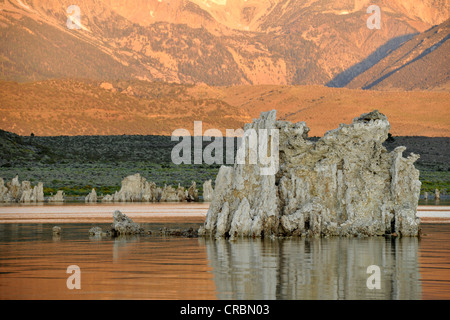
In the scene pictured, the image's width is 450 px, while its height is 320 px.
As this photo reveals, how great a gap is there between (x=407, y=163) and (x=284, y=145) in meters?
4.53

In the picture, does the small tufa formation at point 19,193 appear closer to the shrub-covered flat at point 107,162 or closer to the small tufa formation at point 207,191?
the shrub-covered flat at point 107,162

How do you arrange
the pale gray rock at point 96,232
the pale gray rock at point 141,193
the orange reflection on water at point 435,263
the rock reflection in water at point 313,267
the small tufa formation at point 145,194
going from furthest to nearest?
the pale gray rock at point 141,193 < the small tufa formation at point 145,194 < the pale gray rock at point 96,232 < the orange reflection on water at point 435,263 < the rock reflection in water at point 313,267

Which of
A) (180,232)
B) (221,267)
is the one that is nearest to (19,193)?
(180,232)

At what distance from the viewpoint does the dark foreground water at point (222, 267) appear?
62.8 feet

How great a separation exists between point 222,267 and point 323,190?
33.7 ft

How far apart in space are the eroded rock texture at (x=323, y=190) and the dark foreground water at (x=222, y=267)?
108cm

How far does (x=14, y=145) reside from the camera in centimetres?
13350

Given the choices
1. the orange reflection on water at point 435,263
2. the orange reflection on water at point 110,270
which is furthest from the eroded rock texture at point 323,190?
the orange reflection on water at point 110,270

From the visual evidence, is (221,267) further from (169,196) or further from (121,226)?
(169,196)

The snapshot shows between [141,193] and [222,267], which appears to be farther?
[141,193]

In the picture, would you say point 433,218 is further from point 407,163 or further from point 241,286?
point 241,286

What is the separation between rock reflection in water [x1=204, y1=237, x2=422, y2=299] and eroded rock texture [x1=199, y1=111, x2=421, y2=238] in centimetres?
102

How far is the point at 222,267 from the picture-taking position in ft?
76.6
